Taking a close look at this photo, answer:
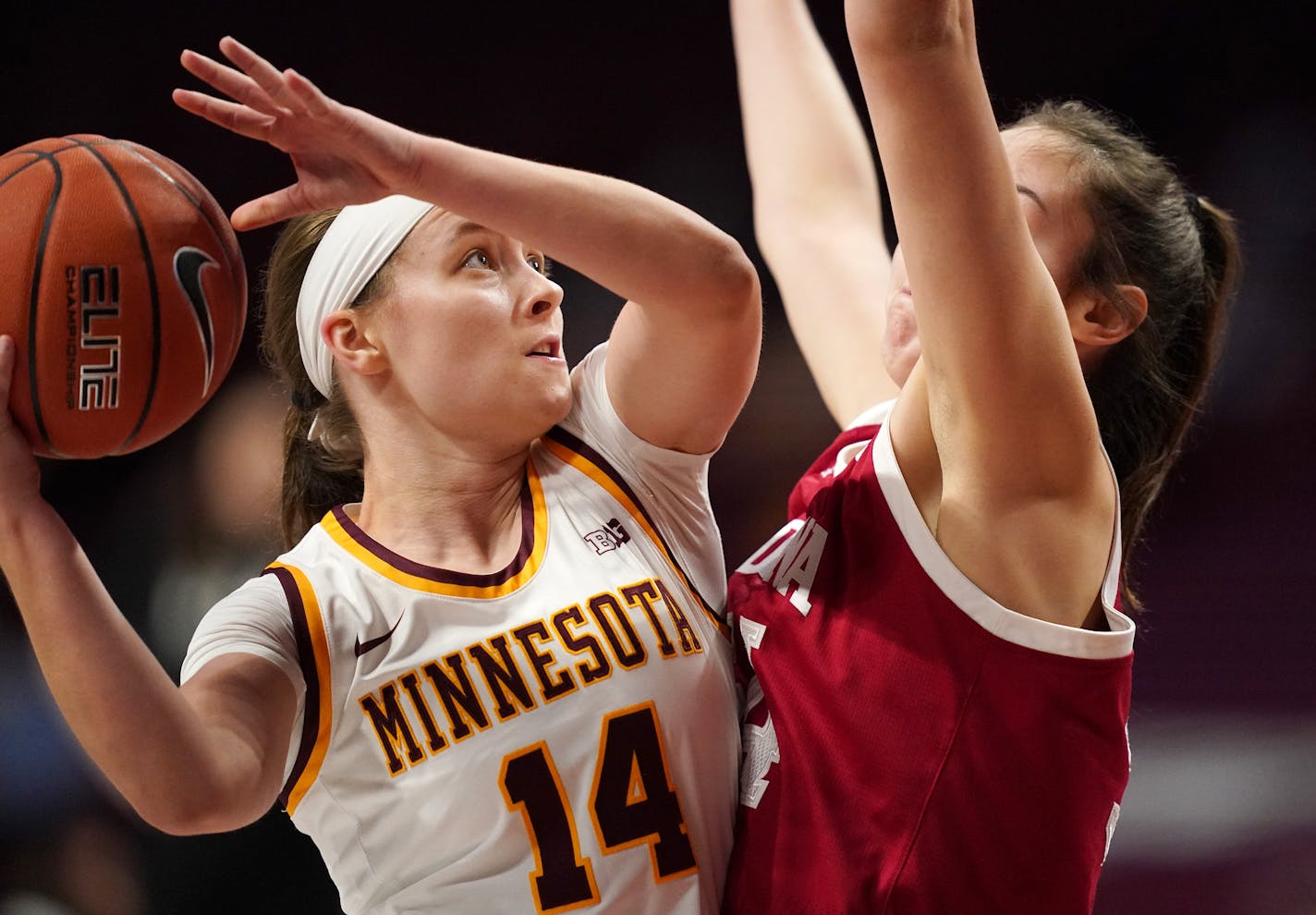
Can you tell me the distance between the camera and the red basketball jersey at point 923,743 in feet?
4.51

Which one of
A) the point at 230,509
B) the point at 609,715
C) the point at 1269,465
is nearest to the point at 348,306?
the point at 609,715

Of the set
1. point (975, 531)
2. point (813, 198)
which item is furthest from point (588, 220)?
point (813, 198)

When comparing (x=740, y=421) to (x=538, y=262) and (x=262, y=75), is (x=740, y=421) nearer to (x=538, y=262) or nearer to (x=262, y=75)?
(x=538, y=262)

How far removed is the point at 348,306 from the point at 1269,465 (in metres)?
2.55

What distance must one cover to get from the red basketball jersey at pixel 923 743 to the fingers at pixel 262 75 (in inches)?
28.1

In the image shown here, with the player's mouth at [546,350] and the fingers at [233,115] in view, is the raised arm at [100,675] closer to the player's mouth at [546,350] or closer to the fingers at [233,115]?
the fingers at [233,115]

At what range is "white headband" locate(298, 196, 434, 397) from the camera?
168cm

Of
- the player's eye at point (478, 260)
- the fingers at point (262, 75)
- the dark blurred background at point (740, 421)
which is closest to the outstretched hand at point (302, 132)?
the fingers at point (262, 75)

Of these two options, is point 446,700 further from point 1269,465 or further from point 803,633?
point 1269,465

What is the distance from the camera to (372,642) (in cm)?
146

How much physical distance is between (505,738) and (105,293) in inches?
24.1

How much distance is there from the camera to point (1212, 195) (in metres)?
3.49

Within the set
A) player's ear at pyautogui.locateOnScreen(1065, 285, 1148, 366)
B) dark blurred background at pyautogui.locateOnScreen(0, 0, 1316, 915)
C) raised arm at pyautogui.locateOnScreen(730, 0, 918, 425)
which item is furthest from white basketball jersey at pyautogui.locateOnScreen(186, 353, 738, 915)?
dark blurred background at pyautogui.locateOnScreen(0, 0, 1316, 915)

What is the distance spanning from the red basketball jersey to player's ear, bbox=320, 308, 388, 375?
623 mm
